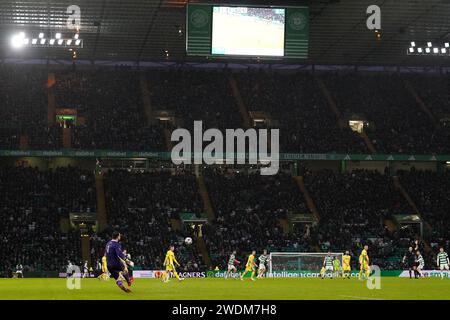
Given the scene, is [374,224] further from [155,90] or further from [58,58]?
[58,58]

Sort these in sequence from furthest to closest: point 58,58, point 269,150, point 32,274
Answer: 1. point 58,58
2. point 269,150
3. point 32,274

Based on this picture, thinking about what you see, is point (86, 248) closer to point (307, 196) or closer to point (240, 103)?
point (307, 196)

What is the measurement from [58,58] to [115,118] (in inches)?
364

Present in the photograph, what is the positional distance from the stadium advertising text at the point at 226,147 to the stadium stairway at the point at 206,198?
5.47ft

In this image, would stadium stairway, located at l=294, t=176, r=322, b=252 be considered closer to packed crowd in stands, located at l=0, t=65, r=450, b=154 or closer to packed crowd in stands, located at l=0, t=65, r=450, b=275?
packed crowd in stands, located at l=0, t=65, r=450, b=275

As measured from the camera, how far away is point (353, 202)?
67188mm

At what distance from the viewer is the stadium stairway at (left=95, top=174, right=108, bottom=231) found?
62.2m

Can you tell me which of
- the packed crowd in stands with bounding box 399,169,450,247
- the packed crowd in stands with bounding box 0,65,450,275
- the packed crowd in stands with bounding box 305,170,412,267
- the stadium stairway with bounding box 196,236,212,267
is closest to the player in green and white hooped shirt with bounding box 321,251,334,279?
the packed crowd in stands with bounding box 0,65,450,275

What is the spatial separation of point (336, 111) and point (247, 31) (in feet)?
119

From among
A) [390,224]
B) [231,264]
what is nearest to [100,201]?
[231,264]

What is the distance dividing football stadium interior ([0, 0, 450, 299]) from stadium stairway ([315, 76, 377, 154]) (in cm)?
17

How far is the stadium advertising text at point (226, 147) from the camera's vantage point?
2662 inches
